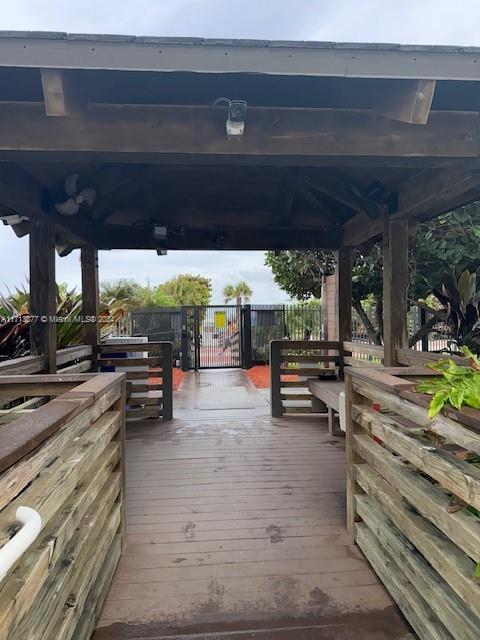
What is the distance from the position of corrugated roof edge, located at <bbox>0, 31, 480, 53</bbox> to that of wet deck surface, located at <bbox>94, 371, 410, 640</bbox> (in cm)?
240

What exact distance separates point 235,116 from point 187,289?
26.0m

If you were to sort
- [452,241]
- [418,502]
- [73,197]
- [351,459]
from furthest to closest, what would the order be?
[452,241] → [73,197] → [351,459] → [418,502]

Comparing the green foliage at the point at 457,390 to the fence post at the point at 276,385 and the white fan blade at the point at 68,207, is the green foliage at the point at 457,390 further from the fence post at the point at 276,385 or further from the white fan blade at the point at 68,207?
the fence post at the point at 276,385

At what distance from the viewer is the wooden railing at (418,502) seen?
3.92 feet

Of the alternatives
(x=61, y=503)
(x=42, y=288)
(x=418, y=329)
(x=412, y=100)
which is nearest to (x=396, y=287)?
(x=412, y=100)

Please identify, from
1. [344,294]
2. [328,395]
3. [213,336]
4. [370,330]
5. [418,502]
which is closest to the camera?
[418,502]

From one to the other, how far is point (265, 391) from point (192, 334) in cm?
346

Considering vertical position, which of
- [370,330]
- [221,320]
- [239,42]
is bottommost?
[370,330]

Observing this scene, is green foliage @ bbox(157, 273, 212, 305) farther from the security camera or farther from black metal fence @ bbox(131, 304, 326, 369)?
the security camera

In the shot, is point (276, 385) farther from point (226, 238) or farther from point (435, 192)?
point (435, 192)

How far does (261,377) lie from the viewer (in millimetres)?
8195

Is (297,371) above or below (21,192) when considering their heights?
below

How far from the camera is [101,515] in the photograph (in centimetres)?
175

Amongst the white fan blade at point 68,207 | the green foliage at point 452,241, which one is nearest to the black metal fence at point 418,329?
the green foliage at point 452,241
